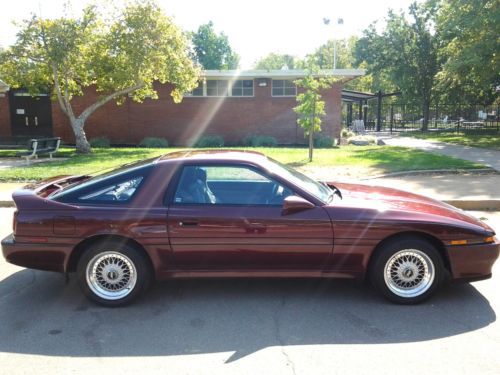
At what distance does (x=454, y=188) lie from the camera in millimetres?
10086

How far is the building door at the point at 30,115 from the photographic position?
80.6 ft

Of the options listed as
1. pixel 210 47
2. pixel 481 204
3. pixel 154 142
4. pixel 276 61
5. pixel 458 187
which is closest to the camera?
pixel 481 204

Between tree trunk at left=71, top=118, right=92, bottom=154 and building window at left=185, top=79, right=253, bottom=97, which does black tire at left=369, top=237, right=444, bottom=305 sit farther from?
building window at left=185, top=79, right=253, bottom=97

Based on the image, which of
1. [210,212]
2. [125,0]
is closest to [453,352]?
[210,212]

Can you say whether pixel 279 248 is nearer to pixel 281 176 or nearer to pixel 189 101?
pixel 281 176

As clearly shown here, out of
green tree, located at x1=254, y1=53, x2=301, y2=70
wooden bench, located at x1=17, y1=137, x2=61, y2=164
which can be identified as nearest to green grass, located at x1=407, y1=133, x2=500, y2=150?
wooden bench, located at x1=17, y1=137, x2=61, y2=164

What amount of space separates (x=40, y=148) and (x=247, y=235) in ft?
48.5

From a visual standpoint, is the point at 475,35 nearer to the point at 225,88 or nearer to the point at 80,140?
the point at 225,88

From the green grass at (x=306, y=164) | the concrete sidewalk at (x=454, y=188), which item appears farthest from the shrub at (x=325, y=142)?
the concrete sidewalk at (x=454, y=188)

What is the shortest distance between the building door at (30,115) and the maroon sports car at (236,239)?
22411 millimetres

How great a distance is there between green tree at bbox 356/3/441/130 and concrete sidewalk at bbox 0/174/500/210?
24924 mm

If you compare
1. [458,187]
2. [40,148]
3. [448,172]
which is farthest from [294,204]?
[40,148]

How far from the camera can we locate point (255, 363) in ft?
11.0

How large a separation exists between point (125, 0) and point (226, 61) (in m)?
74.7
